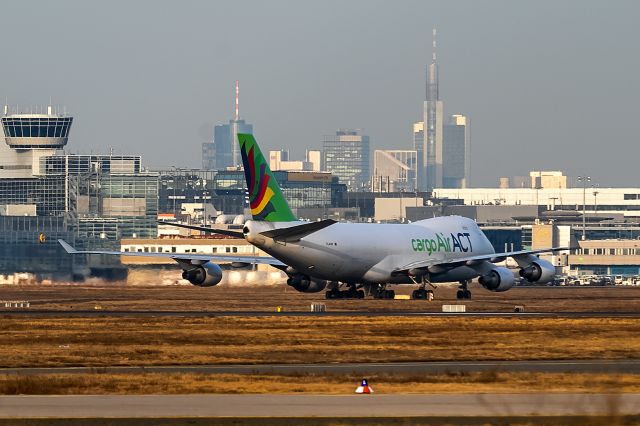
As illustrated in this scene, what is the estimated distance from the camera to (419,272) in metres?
92.9

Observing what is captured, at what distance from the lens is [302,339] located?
55.2 m

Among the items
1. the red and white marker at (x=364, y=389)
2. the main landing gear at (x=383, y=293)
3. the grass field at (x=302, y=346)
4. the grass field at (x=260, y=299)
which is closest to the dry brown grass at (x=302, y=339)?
the grass field at (x=302, y=346)

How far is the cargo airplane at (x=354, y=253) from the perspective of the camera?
84.8 m

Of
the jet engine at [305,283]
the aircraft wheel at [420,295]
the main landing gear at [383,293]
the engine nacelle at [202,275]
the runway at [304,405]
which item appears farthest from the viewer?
the main landing gear at [383,293]

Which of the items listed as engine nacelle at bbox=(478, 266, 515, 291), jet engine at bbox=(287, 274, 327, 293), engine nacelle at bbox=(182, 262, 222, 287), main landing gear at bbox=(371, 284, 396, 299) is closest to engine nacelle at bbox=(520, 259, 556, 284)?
engine nacelle at bbox=(478, 266, 515, 291)

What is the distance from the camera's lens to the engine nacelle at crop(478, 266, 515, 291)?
9338 centimetres

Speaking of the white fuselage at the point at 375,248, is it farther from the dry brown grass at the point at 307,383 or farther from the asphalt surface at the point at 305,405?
the asphalt surface at the point at 305,405

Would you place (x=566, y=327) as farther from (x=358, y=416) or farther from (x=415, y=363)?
(x=358, y=416)

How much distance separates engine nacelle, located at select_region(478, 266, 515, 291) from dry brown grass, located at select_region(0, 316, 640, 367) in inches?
993

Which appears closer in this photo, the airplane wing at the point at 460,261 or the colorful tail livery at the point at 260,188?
the colorful tail livery at the point at 260,188

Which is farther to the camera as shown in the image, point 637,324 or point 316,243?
point 316,243

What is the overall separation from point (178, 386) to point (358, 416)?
8.04m

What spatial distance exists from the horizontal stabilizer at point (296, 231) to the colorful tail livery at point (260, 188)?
4.39 ft

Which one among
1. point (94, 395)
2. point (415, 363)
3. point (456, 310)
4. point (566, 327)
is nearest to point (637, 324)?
point (566, 327)
